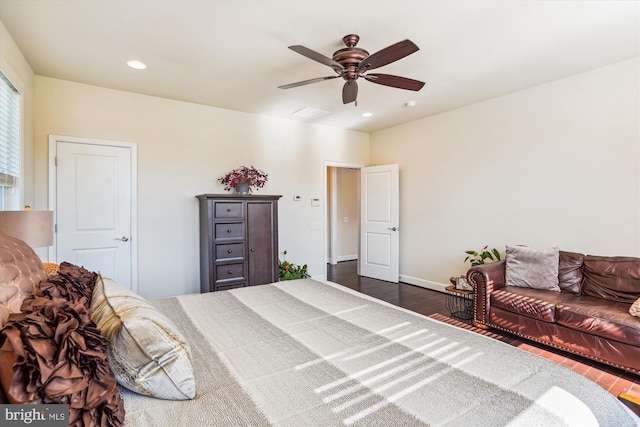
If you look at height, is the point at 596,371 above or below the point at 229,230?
below

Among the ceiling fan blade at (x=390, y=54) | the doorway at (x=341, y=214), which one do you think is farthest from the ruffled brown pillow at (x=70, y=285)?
the doorway at (x=341, y=214)

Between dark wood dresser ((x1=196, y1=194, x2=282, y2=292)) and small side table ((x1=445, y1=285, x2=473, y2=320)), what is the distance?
89.8 inches

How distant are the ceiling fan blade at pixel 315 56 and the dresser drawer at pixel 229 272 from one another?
2631 millimetres

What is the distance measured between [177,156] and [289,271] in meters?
2.25

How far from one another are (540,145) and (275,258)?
3549 millimetres

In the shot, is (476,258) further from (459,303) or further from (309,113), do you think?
(309,113)

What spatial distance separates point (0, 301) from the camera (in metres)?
0.83

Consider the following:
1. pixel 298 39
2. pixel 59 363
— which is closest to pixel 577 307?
pixel 298 39

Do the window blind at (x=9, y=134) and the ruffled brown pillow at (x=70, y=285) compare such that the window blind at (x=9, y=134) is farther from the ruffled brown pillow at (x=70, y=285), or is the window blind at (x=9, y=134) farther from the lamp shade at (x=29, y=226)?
the ruffled brown pillow at (x=70, y=285)

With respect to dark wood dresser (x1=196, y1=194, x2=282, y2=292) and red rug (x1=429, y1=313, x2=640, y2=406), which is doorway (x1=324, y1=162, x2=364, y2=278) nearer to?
dark wood dresser (x1=196, y1=194, x2=282, y2=292)

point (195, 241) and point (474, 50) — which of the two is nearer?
point (474, 50)

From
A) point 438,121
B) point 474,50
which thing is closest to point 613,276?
point 474,50

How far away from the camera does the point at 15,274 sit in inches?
→ 37.9

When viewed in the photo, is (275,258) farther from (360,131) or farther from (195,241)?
(360,131)
